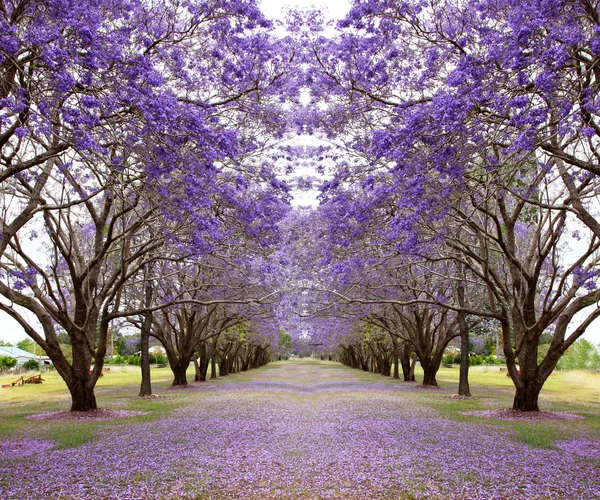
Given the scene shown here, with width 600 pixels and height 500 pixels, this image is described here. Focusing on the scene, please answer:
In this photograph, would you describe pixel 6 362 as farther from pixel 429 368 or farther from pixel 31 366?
pixel 429 368

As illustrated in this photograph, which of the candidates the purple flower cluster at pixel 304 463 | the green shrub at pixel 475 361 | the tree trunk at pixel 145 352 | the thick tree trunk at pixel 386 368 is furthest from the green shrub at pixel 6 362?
the green shrub at pixel 475 361

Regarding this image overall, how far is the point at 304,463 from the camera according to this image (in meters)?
9.70

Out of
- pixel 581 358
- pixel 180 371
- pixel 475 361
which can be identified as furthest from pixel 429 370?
pixel 475 361

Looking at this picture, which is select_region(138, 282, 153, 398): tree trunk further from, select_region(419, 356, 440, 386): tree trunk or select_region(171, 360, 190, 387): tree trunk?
select_region(419, 356, 440, 386): tree trunk

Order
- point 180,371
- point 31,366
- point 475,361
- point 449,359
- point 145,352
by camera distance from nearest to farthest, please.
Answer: point 145,352 < point 180,371 < point 31,366 < point 475,361 < point 449,359

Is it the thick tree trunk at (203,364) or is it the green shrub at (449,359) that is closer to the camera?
the thick tree trunk at (203,364)

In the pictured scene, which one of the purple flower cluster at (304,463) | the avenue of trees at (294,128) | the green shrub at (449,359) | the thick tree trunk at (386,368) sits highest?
the avenue of trees at (294,128)

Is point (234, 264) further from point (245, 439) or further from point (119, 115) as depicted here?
point (119, 115)

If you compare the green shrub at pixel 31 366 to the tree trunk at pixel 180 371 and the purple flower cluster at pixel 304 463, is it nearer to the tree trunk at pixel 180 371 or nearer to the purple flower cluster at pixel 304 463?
the tree trunk at pixel 180 371

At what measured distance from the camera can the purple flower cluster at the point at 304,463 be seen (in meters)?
7.78

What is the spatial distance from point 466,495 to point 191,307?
21.9 m

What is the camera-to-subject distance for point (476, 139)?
1062 cm

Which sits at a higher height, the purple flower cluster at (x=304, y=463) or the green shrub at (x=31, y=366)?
the purple flower cluster at (x=304, y=463)

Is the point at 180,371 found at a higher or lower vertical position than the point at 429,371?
higher
